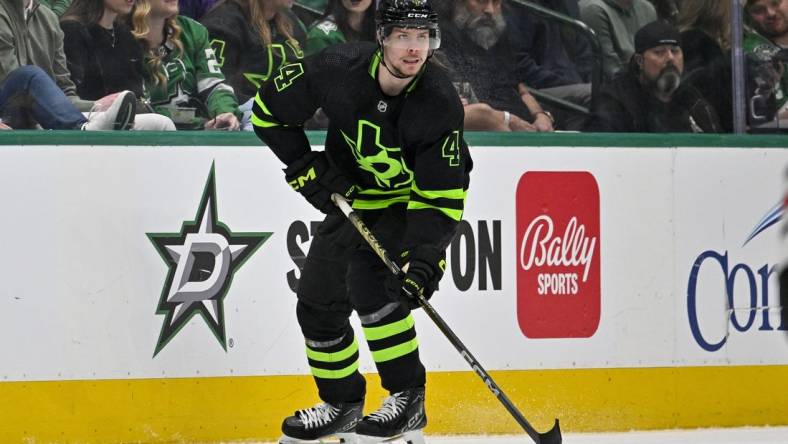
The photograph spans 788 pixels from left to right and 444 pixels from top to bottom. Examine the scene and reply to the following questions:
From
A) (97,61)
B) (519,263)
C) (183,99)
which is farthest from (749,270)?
(97,61)

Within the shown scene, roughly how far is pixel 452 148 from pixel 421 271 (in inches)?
14.6

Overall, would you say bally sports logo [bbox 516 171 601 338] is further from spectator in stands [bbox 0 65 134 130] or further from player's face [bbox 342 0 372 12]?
spectator in stands [bbox 0 65 134 130]

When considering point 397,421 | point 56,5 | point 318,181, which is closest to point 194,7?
point 56,5

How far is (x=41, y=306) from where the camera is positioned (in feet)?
13.6

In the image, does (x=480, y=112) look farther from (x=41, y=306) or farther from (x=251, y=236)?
(x=41, y=306)

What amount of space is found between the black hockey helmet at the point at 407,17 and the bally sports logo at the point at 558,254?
1.23m

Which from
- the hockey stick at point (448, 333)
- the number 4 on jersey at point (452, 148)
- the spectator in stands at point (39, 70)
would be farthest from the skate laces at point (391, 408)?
the spectator in stands at point (39, 70)

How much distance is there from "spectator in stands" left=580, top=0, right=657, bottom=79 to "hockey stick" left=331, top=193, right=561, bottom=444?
162cm

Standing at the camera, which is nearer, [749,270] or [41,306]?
[41,306]

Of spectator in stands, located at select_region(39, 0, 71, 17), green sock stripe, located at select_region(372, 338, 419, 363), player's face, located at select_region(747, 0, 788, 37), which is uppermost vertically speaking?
spectator in stands, located at select_region(39, 0, 71, 17)

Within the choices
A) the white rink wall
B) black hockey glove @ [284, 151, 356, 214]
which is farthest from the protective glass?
the white rink wall

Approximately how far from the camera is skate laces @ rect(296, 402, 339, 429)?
3.75 meters

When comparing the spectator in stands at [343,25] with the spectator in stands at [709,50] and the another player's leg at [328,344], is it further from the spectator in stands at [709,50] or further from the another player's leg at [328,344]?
the spectator in stands at [709,50]

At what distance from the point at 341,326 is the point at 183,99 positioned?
1151mm
